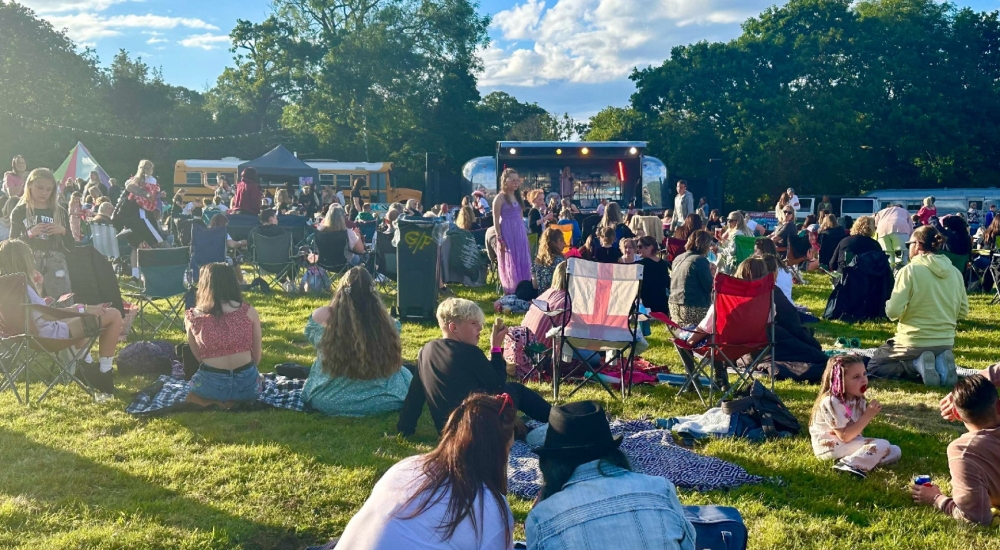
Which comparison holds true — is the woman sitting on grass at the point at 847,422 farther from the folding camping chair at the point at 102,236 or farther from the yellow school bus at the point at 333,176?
the yellow school bus at the point at 333,176

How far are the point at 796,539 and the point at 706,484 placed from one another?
2.15ft

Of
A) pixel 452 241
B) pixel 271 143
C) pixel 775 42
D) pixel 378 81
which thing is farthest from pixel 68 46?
pixel 452 241

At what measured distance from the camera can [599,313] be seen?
6.29m

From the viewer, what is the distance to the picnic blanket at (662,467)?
4324mm

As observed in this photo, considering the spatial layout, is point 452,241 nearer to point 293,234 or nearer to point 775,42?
A: point 293,234

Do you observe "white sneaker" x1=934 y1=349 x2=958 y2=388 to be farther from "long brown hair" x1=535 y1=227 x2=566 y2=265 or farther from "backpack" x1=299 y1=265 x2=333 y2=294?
"backpack" x1=299 y1=265 x2=333 y2=294

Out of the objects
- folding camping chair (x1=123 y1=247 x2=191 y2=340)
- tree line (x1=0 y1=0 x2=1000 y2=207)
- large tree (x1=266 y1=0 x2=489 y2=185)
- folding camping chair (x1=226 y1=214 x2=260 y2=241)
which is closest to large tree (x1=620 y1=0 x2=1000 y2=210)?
tree line (x1=0 y1=0 x2=1000 y2=207)

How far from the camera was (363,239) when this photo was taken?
40.7ft

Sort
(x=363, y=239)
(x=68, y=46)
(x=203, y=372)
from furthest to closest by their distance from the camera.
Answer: (x=68, y=46)
(x=363, y=239)
(x=203, y=372)

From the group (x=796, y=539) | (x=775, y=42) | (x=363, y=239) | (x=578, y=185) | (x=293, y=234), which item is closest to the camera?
(x=796, y=539)

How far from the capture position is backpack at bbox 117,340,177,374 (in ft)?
22.2

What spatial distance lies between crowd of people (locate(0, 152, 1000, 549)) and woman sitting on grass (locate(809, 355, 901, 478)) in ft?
0.04

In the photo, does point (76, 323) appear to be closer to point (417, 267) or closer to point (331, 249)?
point (417, 267)

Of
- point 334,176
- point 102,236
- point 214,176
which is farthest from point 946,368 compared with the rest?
point 214,176
